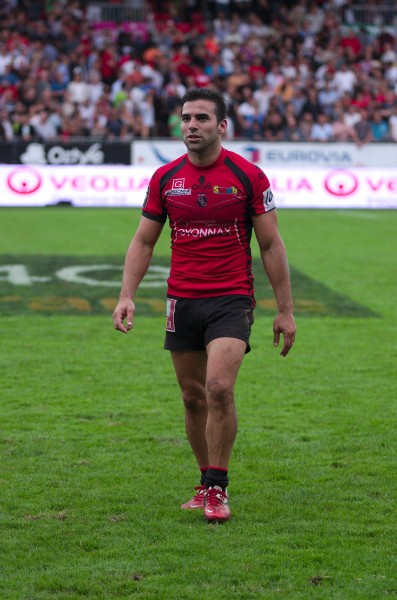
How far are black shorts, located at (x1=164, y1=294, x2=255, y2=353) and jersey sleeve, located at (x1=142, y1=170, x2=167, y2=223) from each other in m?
0.44

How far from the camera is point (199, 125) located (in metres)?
5.33

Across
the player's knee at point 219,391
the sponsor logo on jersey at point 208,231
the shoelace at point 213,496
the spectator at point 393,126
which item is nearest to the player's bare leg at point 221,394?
the player's knee at point 219,391

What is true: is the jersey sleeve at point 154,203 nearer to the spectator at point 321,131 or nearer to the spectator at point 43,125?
the spectator at point 43,125

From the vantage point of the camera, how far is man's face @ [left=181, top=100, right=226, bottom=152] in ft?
17.5

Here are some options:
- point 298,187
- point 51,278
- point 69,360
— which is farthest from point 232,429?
point 298,187

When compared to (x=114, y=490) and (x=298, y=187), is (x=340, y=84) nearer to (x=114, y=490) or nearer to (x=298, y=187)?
(x=298, y=187)

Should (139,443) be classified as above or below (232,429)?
below

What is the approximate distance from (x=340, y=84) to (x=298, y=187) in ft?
27.2

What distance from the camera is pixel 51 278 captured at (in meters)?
14.3

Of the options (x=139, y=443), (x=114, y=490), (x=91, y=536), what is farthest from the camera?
(x=139, y=443)

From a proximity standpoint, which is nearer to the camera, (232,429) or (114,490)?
(232,429)

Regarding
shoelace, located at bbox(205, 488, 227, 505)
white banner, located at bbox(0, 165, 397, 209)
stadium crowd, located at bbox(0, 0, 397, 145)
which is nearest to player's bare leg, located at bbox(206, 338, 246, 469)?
shoelace, located at bbox(205, 488, 227, 505)

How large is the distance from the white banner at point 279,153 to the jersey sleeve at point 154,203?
65.6 feet

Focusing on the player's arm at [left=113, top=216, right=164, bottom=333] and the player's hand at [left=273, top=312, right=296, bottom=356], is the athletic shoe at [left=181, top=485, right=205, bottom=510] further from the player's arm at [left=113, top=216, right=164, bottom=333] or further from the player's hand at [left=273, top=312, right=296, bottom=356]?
the player's arm at [left=113, top=216, right=164, bottom=333]
